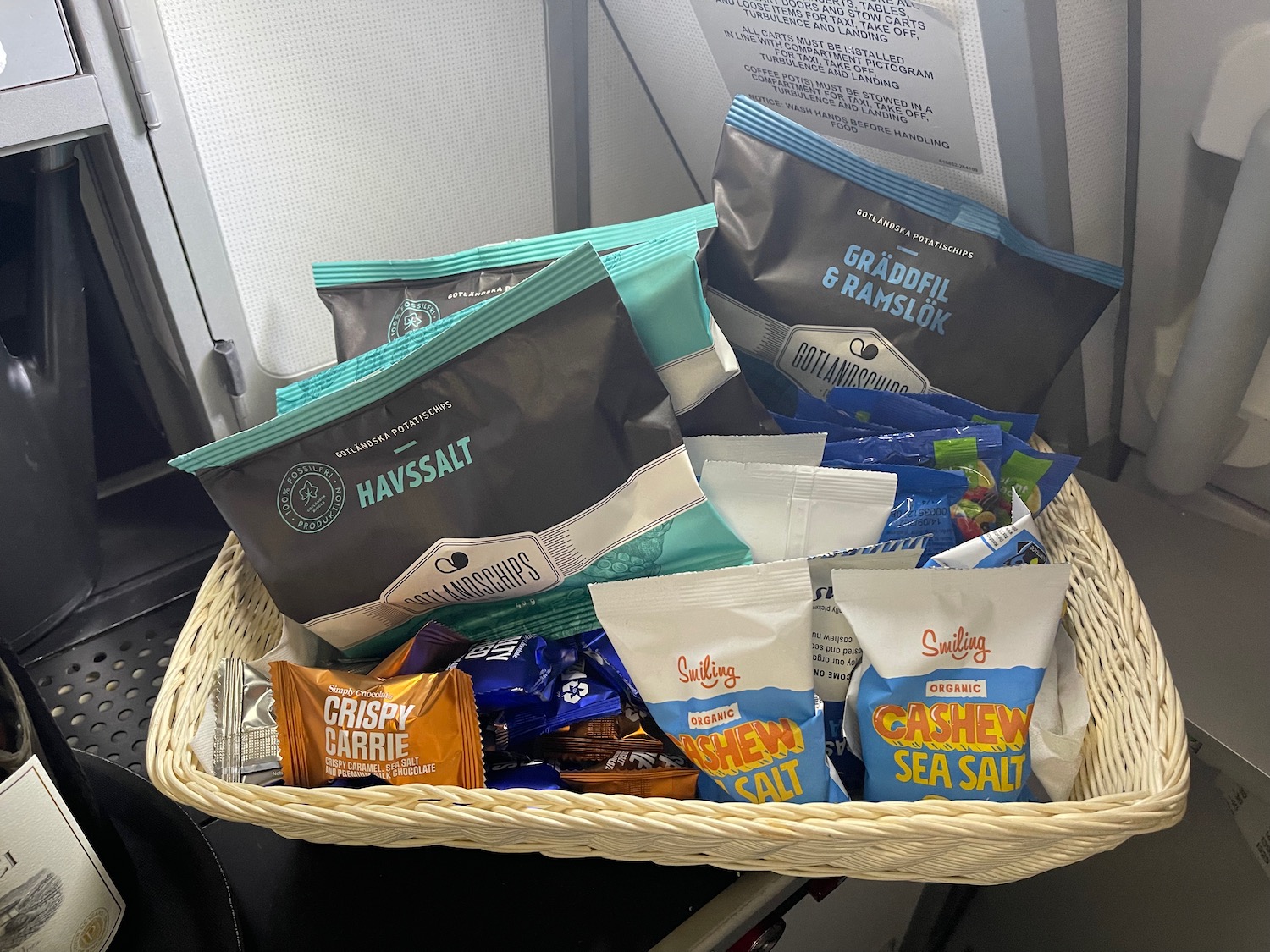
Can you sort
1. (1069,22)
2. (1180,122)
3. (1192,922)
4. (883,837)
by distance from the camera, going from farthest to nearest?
1. (1192,922)
2. (1180,122)
3. (1069,22)
4. (883,837)

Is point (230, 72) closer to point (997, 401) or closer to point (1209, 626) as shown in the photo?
point (997, 401)

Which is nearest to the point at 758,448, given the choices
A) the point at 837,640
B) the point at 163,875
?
the point at 837,640

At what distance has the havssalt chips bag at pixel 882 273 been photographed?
755 mm

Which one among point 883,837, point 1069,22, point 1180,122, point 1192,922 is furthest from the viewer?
point 1192,922

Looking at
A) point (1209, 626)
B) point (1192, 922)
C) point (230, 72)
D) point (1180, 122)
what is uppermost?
point (230, 72)

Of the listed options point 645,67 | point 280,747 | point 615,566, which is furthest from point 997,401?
point 280,747

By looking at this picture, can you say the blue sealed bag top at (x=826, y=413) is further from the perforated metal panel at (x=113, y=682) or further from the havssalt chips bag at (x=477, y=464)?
the perforated metal panel at (x=113, y=682)

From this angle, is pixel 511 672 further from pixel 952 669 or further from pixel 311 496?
pixel 952 669

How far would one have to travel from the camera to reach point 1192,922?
850 mm

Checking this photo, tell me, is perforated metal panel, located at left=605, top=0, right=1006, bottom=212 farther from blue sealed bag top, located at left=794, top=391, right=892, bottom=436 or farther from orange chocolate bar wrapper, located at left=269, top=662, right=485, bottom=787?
orange chocolate bar wrapper, located at left=269, top=662, right=485, bottom=787

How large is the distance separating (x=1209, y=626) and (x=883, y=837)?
0.46 m

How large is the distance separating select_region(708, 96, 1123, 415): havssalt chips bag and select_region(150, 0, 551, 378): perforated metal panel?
23cm

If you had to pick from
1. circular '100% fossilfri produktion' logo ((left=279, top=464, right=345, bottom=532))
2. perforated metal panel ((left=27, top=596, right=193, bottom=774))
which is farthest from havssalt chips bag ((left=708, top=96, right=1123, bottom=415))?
perforated metal panel ((left=27, top=596, right=193, bottom=774))

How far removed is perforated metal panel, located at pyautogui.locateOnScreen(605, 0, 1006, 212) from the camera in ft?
2.12
